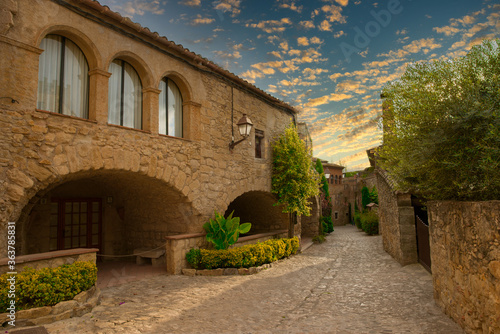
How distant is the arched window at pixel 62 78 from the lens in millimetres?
5723

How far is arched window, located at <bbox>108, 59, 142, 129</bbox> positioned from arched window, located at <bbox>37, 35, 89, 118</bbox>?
0.58 meters

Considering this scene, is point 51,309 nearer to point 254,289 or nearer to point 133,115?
point 254,289

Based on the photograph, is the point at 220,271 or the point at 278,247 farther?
the point at 278,247

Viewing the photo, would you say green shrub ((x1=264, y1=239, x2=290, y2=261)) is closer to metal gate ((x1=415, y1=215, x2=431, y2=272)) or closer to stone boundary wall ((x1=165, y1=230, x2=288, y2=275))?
stone boundary wall ((x1=165, y1=230, x2=288, y2=275))

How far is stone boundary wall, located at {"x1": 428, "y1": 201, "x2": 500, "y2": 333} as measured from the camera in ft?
10.6

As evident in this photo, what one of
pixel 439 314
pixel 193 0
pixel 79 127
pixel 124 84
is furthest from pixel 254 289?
pixel 193 0

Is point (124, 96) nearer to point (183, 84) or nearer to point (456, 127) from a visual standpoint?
point (183, 84)

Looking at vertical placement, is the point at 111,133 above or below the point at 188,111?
below

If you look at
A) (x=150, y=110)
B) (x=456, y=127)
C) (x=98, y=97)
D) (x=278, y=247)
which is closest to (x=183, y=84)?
(x=150, y=110)

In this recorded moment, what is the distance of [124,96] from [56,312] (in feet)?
15.2

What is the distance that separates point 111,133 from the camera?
645 cm

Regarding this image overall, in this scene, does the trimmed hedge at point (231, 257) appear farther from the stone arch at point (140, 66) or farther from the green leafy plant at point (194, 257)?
the stone arch at point (140, 66)

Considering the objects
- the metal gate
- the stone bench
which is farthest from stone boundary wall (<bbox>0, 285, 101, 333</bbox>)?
the metal gate

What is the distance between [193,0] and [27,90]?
4819 mm
